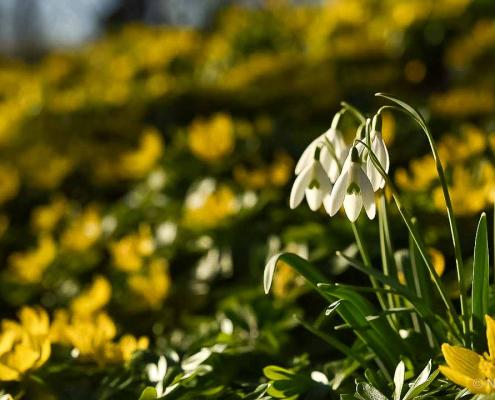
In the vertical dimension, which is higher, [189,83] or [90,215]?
[189,83]

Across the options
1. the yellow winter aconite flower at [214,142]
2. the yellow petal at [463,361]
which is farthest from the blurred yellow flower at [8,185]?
the yellow petal at [463,361]

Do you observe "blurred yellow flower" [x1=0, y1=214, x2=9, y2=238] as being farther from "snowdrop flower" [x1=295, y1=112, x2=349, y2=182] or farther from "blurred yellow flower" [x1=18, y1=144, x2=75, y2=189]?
"snowdrop flower" [x1=295, y1=112, x2=349, y2=182]

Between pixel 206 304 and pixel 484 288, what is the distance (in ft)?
4.41

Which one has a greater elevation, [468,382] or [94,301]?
[468,382]

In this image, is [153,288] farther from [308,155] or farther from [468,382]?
[468,382]

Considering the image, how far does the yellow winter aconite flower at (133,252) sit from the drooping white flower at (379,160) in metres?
1.47

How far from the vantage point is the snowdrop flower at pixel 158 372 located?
1791mm

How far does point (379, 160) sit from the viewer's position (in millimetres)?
1527

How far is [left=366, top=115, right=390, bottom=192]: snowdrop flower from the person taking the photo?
152cm

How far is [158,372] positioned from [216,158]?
5.40 feet

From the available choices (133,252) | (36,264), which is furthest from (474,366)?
(36,264)

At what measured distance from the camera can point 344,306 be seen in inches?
66.6

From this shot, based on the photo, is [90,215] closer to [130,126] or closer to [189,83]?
[130,126]

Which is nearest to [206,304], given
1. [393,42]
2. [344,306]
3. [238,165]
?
[238,165]
